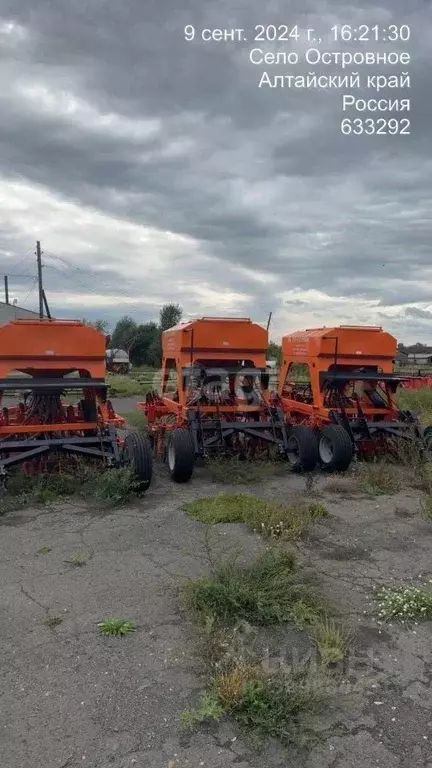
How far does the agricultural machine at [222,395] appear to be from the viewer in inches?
366

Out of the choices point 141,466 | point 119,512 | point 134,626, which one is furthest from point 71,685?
point 141,466

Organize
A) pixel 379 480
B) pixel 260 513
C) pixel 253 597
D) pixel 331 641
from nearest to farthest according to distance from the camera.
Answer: pixel 331 641 → pixel 253 597 → pixel 260 513 → pixel 379 480

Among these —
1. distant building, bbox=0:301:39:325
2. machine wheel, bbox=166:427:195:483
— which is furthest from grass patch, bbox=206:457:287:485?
distant building, bbox=0:301:39:325

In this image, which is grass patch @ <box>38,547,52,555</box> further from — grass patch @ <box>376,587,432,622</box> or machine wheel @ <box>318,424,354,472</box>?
machine wheel @ <box>318,424,354,472</box>

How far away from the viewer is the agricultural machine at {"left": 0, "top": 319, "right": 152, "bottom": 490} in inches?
299

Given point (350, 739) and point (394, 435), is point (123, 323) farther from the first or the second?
point (350, 739)

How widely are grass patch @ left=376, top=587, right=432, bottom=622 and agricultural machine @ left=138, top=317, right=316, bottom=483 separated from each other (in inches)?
170

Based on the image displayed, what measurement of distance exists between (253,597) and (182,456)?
403 centimetres

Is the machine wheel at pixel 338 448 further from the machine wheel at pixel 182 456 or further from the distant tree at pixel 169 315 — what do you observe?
the distant tree at pixel 169 315

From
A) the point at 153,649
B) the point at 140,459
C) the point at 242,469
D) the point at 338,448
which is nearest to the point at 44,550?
the point at 140,459

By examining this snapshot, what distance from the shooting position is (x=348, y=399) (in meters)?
10.6

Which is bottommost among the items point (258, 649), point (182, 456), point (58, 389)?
point (258, 649)

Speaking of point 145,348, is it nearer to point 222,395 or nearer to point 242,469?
point 222,395

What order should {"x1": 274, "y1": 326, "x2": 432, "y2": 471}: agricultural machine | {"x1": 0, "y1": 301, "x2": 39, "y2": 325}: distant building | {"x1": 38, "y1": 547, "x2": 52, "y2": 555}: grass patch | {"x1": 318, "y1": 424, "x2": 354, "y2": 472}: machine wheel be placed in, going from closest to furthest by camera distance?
{"x1": 38, "y1": 547, "x2": 52, "y2": 555}: grass patch
{"x1": 318, "y1": 424, "x2": 354, "y2": 472}: machine wheel
{"x1": 274, "y1": 326, "x2": 432, "y2": 471}: agricultural machine
{"x1": 0, "y1": 301, "x2": 39, "y2": 325}: distant building
